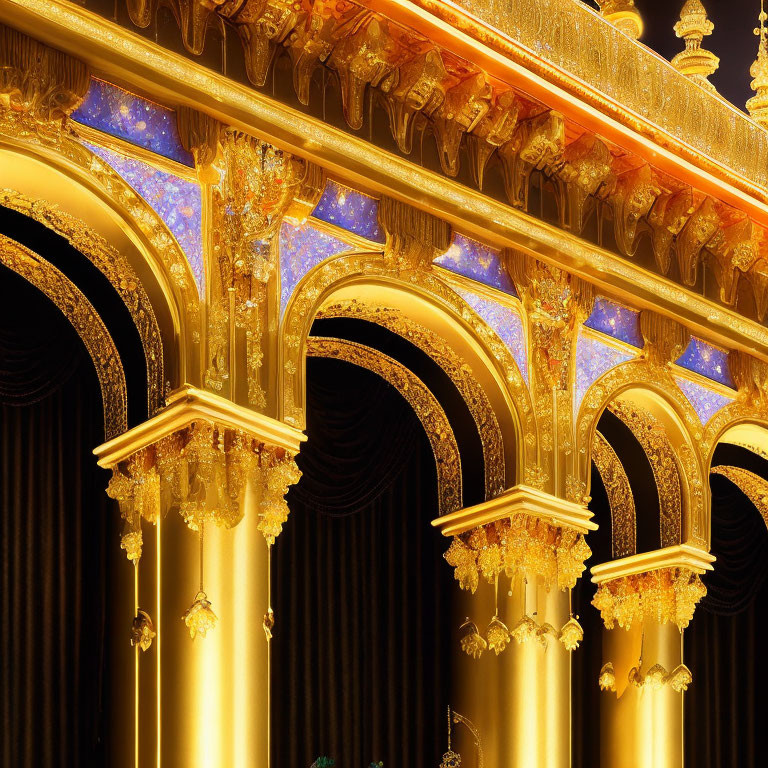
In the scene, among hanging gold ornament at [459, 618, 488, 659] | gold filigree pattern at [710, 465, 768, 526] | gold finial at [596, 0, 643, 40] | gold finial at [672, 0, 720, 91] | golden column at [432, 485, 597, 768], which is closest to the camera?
golden column at [432, 485, 597, 768]

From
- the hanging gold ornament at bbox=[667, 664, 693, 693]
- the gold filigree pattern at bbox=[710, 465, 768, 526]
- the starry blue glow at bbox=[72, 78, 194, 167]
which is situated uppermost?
the starry blue glow at bbox=[72, 78, 194, 167]

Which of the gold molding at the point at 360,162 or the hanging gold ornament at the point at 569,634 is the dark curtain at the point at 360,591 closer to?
the hanging gold ornament at the point at 569,634

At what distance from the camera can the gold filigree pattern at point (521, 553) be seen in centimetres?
857

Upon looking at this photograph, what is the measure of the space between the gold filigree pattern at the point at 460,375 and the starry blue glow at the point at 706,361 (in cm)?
164

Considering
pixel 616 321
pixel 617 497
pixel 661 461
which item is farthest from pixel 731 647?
pixel 616 321

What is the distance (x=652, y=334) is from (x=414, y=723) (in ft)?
8.67

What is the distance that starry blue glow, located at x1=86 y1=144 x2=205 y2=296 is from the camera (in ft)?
23.8

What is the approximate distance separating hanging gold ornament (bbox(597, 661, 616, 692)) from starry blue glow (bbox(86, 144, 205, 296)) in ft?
12.2

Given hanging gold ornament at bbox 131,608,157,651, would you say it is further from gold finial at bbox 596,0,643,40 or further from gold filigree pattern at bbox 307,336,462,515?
gold finial at bbox 596,0,643,40

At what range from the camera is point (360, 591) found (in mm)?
9516

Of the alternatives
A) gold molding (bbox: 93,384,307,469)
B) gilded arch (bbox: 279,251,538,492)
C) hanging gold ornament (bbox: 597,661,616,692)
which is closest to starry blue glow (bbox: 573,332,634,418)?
gilded arch (bbox: 279,251,538,492)

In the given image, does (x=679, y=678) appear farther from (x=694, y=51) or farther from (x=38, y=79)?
(x=38, y=79)

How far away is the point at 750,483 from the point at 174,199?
17.6 ft

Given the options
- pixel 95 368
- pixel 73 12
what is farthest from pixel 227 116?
pixel 95 368
